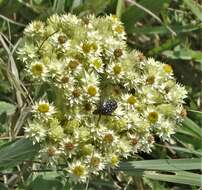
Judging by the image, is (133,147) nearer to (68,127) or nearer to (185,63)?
(68,127)

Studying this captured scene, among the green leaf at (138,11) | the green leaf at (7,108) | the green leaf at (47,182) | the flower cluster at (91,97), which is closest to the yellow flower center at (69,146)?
the flower cluster at (91,97)

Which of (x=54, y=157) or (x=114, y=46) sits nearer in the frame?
(x=54, y=157)

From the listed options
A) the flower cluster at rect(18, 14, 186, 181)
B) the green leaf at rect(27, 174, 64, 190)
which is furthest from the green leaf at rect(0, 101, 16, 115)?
the flower cluster at rect(18, 14, 186, 181)

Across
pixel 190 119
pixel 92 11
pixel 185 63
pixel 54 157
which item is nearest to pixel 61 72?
pixel 54 157

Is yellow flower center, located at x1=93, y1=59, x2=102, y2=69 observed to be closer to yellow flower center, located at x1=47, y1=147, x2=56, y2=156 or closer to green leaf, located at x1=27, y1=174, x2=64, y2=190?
yellow flower center, located at x1=47, y1=147, x2=56, y2=156

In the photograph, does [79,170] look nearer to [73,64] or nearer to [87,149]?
[87,149]
